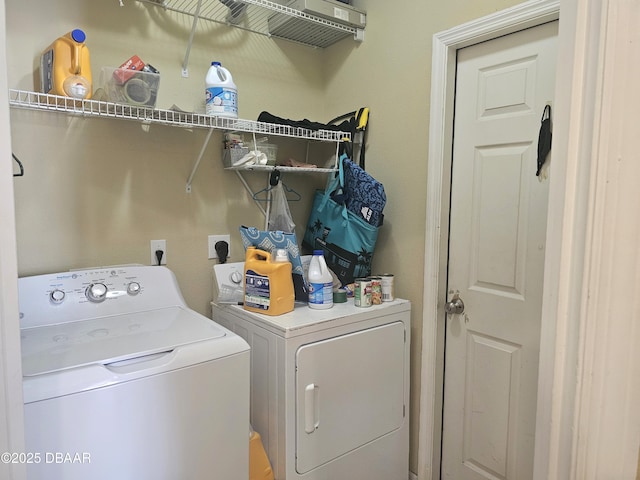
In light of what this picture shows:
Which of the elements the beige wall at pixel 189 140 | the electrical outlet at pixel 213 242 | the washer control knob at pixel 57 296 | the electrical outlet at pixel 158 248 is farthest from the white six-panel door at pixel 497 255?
the washer control knob at pixel 57 296

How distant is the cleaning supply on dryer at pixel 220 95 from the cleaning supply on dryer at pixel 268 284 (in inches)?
22.8

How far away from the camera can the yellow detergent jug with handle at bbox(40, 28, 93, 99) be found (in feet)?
4.65

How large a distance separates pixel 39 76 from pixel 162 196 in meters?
0.63

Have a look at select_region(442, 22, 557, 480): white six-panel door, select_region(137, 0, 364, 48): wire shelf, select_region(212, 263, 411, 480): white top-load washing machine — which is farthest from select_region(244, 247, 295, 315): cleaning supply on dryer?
select_region(137, 0, 364, 48): wire shelf

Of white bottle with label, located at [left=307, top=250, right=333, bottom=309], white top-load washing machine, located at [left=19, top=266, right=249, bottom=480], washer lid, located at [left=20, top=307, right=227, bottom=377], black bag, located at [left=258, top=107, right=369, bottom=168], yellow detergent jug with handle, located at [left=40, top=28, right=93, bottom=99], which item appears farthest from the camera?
black bag, located at [left=258, top=107, right=369, bottom=168]

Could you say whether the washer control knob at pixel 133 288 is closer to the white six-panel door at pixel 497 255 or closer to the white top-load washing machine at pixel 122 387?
the white top-load washing machine at pixel 122 387

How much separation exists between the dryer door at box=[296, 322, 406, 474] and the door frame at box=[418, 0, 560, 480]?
13 cm

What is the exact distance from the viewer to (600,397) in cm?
57

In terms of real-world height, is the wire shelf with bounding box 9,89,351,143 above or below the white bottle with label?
above

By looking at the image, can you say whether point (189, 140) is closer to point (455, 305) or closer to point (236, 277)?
point (236, 277)

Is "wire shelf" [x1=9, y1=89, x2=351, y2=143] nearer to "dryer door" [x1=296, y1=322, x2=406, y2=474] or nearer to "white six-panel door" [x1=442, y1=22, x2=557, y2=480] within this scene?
"white six-panel door" [x1=442, y1=22, x2=557, y2=480]

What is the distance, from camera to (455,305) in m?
1.94

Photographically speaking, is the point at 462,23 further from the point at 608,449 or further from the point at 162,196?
the point at 608,449

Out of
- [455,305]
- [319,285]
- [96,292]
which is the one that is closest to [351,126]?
[319,285]
